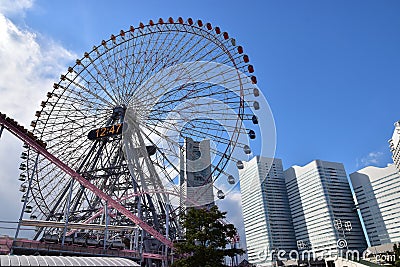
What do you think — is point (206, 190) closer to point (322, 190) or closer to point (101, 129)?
point (101, 129)

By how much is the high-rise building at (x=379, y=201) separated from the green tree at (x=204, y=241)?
90.0 meters

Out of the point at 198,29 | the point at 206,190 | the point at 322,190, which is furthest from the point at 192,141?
the point at 322,190

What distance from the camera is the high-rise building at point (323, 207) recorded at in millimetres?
98500

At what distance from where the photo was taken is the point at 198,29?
2908 centimetres

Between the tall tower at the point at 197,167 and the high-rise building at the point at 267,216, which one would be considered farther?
the high-rise building at the point at 267,216

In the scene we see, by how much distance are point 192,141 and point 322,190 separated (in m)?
88.0

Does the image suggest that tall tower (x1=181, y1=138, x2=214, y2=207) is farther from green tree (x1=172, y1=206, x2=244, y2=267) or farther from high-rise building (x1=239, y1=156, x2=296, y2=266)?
high-rise building (x1=239, y1=156, x2=296, y2=266)

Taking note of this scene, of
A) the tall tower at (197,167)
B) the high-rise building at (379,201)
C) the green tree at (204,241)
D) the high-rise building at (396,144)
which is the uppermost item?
the high-rise building at (396,144)

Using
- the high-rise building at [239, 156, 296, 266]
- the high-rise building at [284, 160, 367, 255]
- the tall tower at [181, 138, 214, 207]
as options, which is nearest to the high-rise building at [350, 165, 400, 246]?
the high-rise building at [284, 160, 367, 255]

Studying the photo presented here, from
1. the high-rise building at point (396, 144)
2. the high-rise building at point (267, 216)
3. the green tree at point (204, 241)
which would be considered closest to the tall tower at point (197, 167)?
the green tree at point (204, 241)

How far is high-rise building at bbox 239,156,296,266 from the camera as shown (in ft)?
359

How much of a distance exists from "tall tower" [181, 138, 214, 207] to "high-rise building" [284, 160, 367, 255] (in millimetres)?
80422

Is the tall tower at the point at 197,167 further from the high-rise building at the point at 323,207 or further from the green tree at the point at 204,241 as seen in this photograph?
the high-rise building at the point at 323,207

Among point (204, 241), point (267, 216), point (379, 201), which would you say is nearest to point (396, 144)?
point (379, 201)
